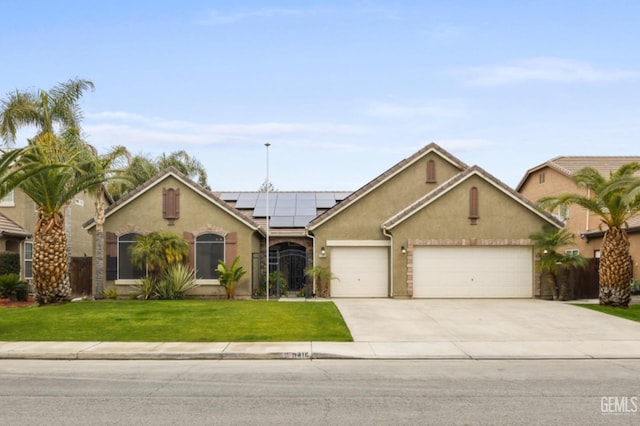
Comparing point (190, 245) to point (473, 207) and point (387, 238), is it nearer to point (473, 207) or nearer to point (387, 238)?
point (387, 238)

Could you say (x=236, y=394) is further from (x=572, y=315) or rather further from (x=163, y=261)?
(x=163, y=261)

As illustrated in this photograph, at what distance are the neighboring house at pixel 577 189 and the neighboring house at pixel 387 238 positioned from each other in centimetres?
609

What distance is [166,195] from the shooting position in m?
25.5

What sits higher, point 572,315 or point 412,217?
point 412,217

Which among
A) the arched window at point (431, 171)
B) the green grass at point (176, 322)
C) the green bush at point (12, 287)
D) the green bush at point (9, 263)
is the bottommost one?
the green grass at point (176, 322)

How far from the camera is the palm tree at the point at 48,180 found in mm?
21641

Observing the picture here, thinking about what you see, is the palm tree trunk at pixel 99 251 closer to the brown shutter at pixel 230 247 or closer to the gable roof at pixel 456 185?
the brown shutter at pixel 230 247

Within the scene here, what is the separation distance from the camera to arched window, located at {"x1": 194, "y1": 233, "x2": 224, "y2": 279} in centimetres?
2533

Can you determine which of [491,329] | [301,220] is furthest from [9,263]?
[491,329]

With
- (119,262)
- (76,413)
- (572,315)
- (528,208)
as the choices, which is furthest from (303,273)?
(76,413)

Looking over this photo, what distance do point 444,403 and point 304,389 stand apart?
2.26 m

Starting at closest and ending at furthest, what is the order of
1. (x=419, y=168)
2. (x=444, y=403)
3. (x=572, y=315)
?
1. (x=444, y=403)
2. (x=572, y=315)
3. (x=419, y=168)

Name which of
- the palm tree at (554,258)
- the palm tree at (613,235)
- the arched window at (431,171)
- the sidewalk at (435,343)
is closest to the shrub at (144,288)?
the sidewalk at (435,343)

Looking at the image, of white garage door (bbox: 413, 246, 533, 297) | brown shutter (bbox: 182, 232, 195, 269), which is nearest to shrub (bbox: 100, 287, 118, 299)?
brown shutter (bbox: 182, 232, 195, 269)
